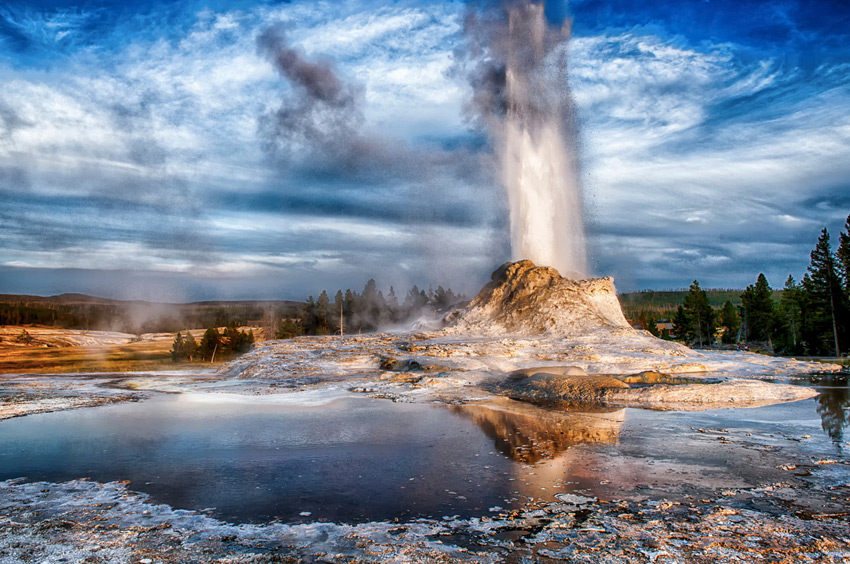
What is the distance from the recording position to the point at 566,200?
44938mm

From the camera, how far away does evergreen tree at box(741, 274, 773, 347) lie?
7350 cm

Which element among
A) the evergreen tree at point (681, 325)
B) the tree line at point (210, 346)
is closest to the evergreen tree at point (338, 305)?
the tree line at point (210, 346)

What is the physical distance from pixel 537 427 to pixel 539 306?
28.8m

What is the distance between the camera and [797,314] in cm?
6875

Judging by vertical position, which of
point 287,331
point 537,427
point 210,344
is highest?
point 287,331

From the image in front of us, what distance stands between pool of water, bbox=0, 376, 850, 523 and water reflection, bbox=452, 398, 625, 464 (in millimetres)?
51

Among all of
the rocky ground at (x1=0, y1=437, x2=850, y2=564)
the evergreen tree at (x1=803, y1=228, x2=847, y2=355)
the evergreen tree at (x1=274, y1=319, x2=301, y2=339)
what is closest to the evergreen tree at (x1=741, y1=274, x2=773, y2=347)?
the evergreen tree at (x1=803, y1=228, x2=847, y2=355)

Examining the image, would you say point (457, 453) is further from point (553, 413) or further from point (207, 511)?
point (553, 413)

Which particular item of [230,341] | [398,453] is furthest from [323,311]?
[398,453]

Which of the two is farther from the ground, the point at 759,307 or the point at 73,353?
the point at 759,307

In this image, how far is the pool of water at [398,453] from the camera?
7914 millimetres

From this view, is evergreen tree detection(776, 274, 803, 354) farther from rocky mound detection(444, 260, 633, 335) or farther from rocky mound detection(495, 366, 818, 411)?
Answer: rocky mound detection(495, 366, 818, 411)

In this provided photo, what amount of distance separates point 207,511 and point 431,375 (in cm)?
1769

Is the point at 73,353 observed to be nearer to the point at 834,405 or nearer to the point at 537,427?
the point at 537,427
